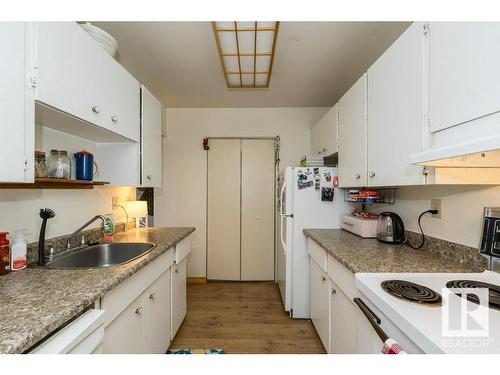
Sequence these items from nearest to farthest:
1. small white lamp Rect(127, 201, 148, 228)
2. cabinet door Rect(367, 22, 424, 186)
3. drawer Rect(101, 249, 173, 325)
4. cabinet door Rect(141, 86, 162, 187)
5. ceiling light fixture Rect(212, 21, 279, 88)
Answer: drawer Rect(101, 249, 173, 325) → cabinet door Rect(367, 22, 424, 186) → ceiling light fixture Rect(212, 21, 279, 88) → cabinet door Rect(141, 86, 162, 187) → small white lamp Rect(127, 201, 148, 228)

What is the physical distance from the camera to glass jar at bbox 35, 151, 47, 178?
1.25 m

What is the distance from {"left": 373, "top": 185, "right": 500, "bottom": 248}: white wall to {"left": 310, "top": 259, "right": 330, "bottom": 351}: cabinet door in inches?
29.8

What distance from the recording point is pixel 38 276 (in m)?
1.03

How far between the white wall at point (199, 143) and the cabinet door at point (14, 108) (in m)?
2.38

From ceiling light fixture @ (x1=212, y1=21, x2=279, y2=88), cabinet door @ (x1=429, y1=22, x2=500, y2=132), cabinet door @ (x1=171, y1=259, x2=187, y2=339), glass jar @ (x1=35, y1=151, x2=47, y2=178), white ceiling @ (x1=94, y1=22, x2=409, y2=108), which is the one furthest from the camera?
cabinet door @ (x1=171, y1=259, x2=187, y2=339)

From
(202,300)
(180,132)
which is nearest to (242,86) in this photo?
(180,132)

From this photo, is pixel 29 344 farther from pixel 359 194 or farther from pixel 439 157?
pixel 359 194

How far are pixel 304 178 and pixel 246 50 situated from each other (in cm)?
121

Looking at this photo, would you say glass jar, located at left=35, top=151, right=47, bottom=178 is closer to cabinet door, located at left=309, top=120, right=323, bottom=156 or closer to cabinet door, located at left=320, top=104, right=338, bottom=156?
cabinet door, located at left=320, top=104, right=338, bottom=156

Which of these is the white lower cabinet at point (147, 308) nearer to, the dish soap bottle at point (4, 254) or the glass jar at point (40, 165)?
the dish soap bottle at point (4, 254)

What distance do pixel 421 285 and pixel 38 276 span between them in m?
1.62

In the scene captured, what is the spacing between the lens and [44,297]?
822 millimetres

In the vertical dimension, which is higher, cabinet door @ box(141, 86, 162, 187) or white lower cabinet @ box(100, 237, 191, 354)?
cabinet door @ box(141, 86, 162, 187)

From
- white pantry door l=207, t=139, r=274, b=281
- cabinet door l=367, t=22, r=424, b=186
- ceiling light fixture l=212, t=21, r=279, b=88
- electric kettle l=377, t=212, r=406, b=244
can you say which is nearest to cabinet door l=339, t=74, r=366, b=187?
cabinet door l=367, t=22, r=424, b=186
